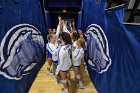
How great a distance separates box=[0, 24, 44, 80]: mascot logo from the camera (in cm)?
340

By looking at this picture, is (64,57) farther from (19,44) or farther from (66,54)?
(19,44)

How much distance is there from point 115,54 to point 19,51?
2.02m

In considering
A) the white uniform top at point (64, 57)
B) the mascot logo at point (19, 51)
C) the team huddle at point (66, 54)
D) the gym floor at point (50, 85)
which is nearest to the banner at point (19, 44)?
the mascot logo at point (19, 51)

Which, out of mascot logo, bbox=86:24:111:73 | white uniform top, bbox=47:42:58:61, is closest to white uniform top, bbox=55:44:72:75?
mascot logo, bbox=86:24:111:73

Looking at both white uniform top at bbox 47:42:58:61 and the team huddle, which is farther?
white uniform top at bbox 47:42:58:61

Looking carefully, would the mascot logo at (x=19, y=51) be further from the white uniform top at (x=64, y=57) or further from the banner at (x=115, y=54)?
Result: the banner at (x=115, y=54)

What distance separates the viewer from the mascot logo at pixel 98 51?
Result: 12.0ft

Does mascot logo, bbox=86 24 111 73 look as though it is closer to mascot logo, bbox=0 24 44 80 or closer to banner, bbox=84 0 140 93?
banner, bbox=84 0 140 93

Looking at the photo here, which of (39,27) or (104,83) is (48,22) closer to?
(39,27)

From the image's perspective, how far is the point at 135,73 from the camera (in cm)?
261

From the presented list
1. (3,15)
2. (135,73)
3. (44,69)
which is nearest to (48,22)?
(44,69)

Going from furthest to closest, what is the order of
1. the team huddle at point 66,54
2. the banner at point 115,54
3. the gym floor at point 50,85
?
the gym floor at point 50,85
the team huddle at point 66,54
the banner at point 115,54

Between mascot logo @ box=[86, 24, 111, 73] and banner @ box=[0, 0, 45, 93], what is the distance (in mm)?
1507

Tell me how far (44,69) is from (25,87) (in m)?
1.27
